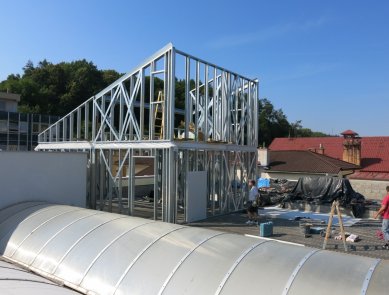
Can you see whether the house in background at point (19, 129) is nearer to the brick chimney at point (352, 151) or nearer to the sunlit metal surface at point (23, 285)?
the brick chimney at point (352, 151)

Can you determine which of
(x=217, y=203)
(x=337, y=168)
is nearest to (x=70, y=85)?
(x=337, y=168)

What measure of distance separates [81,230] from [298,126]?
90.1 meters

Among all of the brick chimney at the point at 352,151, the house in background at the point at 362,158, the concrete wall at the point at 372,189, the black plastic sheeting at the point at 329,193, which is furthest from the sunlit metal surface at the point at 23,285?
the brick chimney at the point at 352,151

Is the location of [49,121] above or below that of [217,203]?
above

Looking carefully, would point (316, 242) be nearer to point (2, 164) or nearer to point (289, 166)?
point (2, 164)

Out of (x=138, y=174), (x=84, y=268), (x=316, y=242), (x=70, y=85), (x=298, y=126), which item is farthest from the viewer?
(x=298, y=126)

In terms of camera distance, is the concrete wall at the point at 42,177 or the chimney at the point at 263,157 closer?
the concrete wall at the point at 42,177

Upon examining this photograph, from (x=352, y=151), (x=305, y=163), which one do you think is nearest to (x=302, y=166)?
(x=305, y=163)

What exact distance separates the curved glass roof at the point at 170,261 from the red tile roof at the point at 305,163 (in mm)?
23696

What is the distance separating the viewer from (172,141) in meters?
15.0

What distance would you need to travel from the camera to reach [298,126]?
94.9m

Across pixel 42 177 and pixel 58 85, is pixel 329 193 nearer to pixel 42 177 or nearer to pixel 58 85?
pixel 42 177

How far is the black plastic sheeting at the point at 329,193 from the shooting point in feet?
60.6

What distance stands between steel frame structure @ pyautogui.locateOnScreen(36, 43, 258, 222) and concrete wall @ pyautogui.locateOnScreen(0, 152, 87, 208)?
72.7 inches
